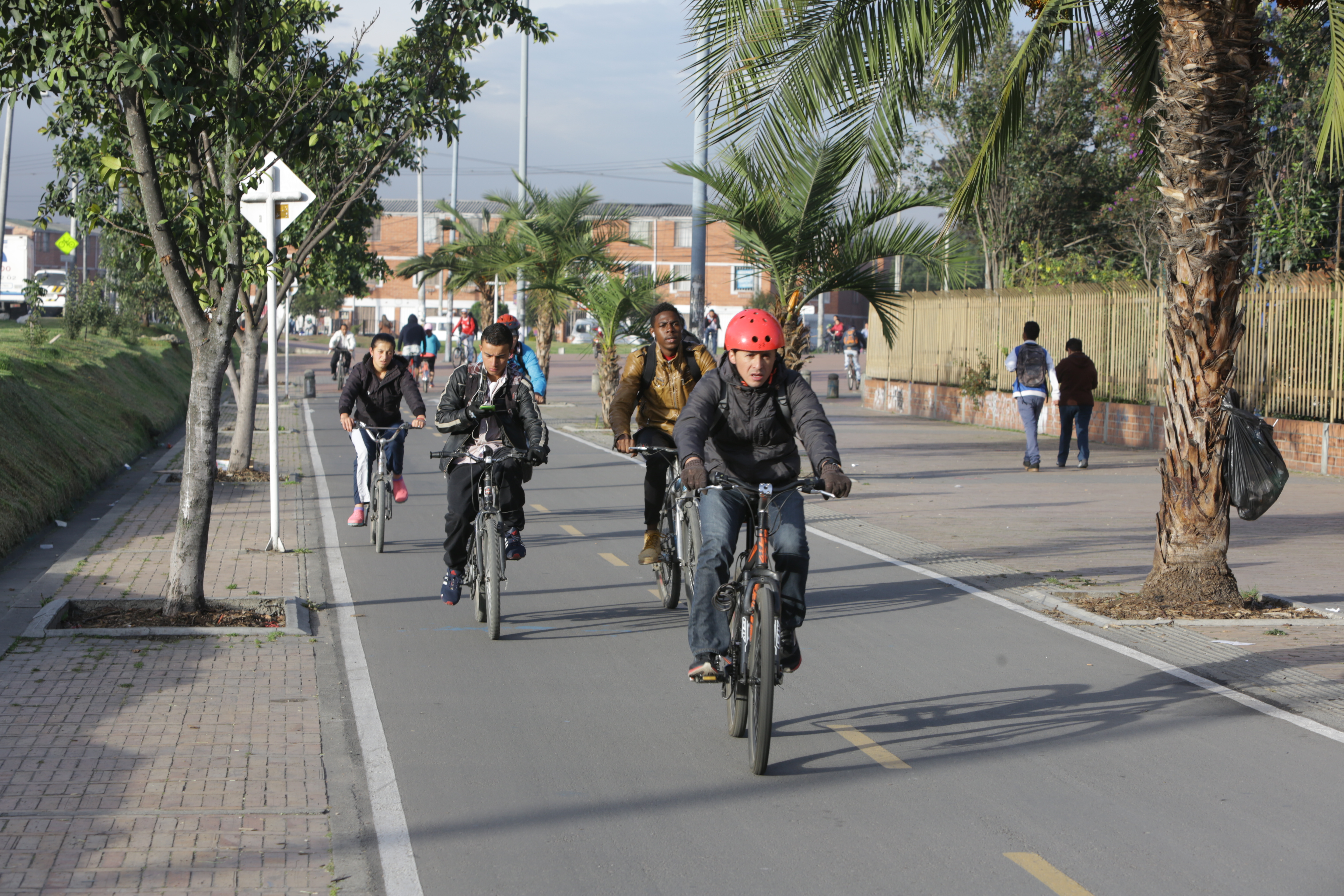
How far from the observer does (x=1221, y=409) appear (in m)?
9.12

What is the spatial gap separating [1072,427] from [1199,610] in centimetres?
1044

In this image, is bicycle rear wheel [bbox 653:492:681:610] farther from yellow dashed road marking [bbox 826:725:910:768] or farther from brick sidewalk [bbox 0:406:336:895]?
yellow dashed road marking [bbox 826:725:910:768]

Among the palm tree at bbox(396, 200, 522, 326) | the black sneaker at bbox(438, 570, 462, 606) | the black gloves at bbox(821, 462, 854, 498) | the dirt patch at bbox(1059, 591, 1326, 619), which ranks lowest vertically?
the dirt patch at bbox(1059, 591, 1326, 619)

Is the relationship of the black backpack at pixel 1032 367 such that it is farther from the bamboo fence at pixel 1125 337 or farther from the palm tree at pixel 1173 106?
the palm tree at pixel 1173 106

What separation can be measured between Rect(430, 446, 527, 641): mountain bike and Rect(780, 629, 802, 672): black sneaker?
2.55 meters

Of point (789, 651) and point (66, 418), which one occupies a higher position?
point (66, 418)

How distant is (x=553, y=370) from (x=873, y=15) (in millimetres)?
42238

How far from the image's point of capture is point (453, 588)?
28.4 ft

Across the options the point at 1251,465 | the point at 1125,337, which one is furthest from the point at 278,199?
the point at 1125,337

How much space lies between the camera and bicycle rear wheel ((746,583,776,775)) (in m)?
5.43

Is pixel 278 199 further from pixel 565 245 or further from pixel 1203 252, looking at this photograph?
pixel 565 245

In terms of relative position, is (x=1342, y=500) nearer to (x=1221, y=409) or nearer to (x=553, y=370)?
(x=1221, y=409)

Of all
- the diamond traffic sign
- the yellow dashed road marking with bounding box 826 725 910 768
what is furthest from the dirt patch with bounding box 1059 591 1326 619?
the diamond traffic sign

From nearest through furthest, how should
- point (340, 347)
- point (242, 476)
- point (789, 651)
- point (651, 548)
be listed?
point (789, 651), point (651, 548), point (242, 476), point (340, 347)
